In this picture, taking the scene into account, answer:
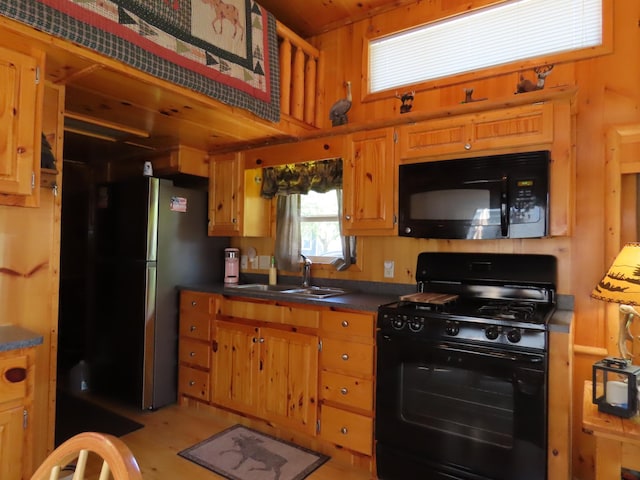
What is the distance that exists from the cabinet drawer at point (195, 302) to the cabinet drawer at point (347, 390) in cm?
107

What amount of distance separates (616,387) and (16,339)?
2370 millimetres

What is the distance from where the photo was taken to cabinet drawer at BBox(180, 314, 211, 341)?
3016mm

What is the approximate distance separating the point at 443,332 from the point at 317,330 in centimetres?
79

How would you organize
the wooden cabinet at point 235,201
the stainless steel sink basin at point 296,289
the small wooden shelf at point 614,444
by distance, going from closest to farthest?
the small wooden shelf at point 614,444 → the stainless steel sink basin at point 296,289 → the wooden cabinet at point 235,201

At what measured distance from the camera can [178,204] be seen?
3217mm

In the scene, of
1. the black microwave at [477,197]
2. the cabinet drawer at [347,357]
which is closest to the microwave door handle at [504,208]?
the black microwave at [477,197]

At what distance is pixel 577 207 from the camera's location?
2.26m

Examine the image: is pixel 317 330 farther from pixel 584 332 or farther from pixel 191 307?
pixel 584 332

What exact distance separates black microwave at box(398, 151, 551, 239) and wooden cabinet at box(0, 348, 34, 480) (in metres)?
1.99

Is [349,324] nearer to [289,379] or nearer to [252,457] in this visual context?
[289,379]

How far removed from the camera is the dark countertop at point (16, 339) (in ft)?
5.35

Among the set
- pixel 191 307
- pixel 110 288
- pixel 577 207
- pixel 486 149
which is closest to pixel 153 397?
pixel 191 307

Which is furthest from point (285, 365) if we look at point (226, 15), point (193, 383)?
point (226, 15)

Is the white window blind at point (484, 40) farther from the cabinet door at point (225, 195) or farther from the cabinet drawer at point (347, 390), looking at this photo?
the cabinet drawer at point (347, 390)
